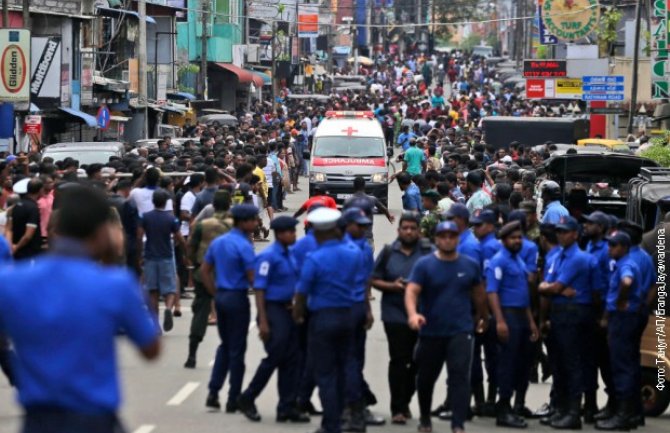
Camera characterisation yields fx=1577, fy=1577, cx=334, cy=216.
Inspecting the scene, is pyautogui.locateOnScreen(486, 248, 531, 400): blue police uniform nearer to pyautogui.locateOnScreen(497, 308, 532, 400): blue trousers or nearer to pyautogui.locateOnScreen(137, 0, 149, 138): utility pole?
pyautogui.locateOnScreen(497, 308, 532, 400): blue trousers

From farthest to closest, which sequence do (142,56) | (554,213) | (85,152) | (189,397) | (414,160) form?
1. (142,56)
2. (414,160)
3. (85,152)
4. (554,213)
5. (189,397)

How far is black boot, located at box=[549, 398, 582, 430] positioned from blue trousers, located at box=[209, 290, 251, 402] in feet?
8.22

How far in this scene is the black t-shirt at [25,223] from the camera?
49.9ft

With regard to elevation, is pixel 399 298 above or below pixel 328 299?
below

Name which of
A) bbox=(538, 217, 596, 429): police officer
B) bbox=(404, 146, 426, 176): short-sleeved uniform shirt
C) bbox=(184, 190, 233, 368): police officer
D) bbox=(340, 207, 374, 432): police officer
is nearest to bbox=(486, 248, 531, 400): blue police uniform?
bbox=(538, 217, 596, 429): police officer

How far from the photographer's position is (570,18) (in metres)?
47.5

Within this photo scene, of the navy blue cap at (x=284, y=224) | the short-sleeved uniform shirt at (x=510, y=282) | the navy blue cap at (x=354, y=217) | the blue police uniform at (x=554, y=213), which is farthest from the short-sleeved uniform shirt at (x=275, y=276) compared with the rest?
the blue police uniform at (x=554, y=213)

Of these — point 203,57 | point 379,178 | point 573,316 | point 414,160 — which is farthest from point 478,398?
point 203,57

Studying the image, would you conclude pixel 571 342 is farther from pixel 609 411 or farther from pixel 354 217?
pixel 354 217

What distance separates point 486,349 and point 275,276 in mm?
1973

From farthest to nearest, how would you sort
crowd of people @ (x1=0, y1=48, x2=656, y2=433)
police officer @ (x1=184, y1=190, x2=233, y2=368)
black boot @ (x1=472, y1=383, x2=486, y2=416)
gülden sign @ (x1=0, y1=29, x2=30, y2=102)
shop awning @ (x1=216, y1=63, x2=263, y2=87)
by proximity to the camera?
shop awning @ (x1=216, y1=63, x2=263, y2=87) < gülden sign @ (x1=0, y1=29, x2=30, y2=102) < police officer @ (x1=184, y1=190, x2=233, y2=368) < black boot @ (x1=472, y1=383, x2=486, y2=416) < crowd of people @ (x1=0, y1=48, x2=656, y2=433)

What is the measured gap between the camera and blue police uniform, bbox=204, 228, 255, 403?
12172 mm

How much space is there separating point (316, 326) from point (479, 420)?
2.13 metres

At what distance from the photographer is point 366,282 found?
11758 mm
